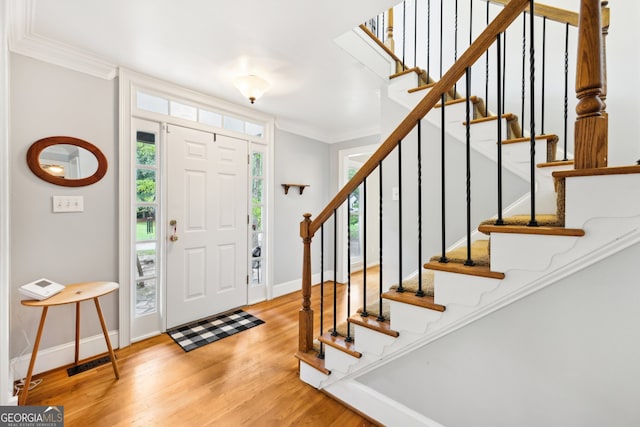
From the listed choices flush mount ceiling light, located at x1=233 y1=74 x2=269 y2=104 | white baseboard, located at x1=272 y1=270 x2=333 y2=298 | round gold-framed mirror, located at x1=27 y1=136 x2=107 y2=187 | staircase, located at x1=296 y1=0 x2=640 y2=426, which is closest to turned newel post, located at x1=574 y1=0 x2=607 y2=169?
staircase, located at x1=296 y1=0 x2=640 y2=426

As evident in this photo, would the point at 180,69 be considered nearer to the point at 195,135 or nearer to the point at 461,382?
the point at 195,135

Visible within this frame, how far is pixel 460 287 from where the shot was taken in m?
1.16

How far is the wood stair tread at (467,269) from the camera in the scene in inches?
42.1

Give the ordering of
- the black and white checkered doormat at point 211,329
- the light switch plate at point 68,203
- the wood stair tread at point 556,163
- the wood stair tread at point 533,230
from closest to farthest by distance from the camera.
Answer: the wood stair tread at point 533,230 → the wood stair tread at point 556,163 → the light switch plate at point 68,203 → the black and white checkered doormat at point 211,329

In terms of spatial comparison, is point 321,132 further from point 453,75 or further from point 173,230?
point 453,75

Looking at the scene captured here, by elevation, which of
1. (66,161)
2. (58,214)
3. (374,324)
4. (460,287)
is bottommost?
(374,324)

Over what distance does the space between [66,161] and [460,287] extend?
2.69m

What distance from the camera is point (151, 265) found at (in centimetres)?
246

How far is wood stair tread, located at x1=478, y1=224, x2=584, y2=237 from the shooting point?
2.99 feet

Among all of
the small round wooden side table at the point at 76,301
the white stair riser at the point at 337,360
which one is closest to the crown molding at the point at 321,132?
the small round wooden side table at the point at 76,301

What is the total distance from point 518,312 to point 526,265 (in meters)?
0.24

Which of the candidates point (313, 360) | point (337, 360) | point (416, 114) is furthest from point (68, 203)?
point (416, 114)

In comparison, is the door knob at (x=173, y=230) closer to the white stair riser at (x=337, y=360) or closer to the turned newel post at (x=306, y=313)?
the turned newel post at (x=306, y=313)

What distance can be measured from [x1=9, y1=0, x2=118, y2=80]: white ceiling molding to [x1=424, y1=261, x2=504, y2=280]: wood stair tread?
2.55 metres
